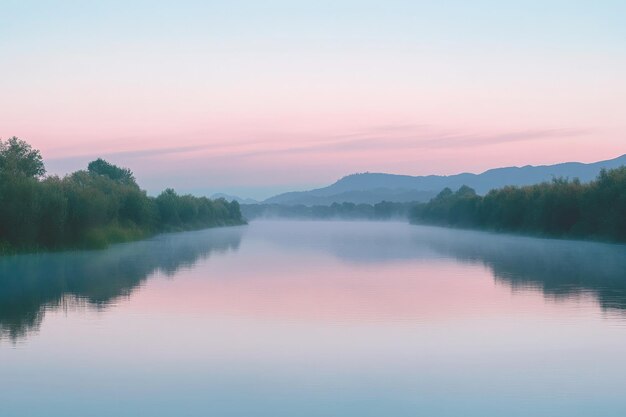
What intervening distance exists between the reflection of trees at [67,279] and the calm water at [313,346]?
0.31ft

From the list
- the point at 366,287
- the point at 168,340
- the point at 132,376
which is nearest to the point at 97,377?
the point at 132,376

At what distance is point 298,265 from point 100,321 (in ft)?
53.2

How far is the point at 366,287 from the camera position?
21.3m

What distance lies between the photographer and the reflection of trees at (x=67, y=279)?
1623 centimetres

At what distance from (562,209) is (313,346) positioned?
52742 millimetres

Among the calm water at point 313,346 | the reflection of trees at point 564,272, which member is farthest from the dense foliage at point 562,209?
the calm water at point 313,346

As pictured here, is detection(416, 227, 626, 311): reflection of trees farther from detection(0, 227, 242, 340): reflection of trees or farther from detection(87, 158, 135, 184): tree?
detection(87, 158, 135, 184): tree

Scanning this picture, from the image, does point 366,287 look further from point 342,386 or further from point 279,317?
point 342,386

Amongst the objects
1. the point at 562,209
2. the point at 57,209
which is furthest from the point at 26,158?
A: the point at 562,209

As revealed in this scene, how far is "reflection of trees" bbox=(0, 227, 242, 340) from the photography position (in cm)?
1623

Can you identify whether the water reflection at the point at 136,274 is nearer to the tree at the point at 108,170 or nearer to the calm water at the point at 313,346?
the calm water at the point at 313,346

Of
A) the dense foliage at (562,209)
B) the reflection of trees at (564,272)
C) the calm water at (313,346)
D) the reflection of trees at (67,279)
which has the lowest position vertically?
the reflection of trees at (564,272)

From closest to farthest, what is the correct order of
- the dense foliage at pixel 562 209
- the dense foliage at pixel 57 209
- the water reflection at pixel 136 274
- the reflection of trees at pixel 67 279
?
the reflection of trees at pixel 67 279 < the water reflection at pixel 136 274 < the dense foliage at pixel 57 209 < the dense foliage at pixel 562 209

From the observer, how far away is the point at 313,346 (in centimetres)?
1227
